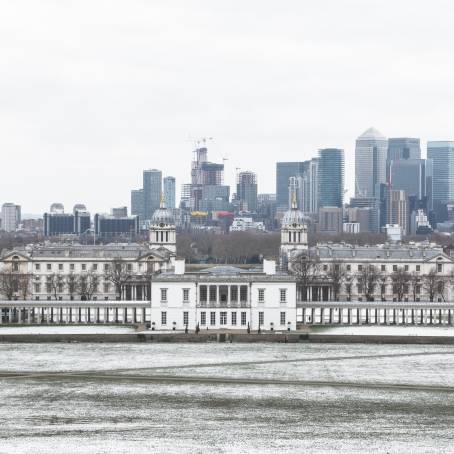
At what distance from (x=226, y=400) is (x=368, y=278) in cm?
7893

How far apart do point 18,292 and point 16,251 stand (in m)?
12.5

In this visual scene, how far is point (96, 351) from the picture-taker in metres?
89.4

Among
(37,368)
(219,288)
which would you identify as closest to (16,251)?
(219,288)

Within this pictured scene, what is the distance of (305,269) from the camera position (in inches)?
5586

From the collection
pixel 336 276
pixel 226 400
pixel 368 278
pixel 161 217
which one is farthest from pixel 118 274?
pixel 226 400

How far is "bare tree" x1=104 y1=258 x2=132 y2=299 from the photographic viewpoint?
13962cm

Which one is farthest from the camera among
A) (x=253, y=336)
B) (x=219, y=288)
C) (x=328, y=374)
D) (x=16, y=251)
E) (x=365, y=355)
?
(x=16, y=251)

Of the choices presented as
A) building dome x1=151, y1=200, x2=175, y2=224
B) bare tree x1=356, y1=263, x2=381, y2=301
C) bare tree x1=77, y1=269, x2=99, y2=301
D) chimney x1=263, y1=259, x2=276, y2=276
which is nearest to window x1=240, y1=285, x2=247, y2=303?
chimney x1=263, y1=259, x2=276, y2=276

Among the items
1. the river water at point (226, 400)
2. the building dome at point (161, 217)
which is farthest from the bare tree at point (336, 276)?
the river water at point (226, 400)

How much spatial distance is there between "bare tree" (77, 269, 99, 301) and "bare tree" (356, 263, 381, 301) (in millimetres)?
24414

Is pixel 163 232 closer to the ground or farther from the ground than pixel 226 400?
farther from the ground

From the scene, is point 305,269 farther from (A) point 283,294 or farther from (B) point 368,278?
(A) point 283,294

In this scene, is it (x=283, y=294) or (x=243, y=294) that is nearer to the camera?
(x=283, y=294)

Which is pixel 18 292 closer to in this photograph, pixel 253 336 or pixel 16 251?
pixel 16 251
